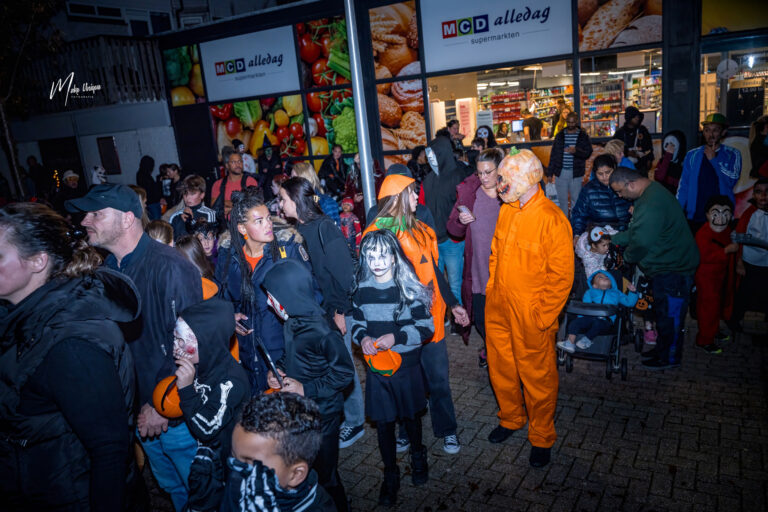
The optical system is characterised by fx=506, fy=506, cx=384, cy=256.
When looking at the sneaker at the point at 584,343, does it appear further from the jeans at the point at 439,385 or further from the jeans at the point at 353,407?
the jeans at the point at 353,407

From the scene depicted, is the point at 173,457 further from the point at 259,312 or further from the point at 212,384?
the point at 259,312

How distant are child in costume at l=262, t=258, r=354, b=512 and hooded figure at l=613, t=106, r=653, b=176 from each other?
8457 millimetres

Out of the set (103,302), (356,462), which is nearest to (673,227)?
(356,462)

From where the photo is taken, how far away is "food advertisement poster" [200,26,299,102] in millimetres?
14148

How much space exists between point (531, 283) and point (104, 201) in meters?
3.11

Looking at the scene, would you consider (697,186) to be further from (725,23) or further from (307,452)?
(307,452)

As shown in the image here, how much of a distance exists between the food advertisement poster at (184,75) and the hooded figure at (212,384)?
1458cm

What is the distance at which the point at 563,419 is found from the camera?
490 centimetres

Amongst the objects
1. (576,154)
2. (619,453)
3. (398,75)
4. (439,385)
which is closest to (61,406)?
(439,385)

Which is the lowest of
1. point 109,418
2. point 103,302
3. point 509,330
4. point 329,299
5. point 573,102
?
point 509,330

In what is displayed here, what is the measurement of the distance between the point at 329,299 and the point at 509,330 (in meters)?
1.62

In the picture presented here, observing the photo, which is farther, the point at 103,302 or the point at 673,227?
the point at 673,227

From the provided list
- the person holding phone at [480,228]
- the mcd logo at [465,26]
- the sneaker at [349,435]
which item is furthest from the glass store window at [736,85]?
the sneaker at [349,435]

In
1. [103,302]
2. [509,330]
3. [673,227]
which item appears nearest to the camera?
[103,302]
